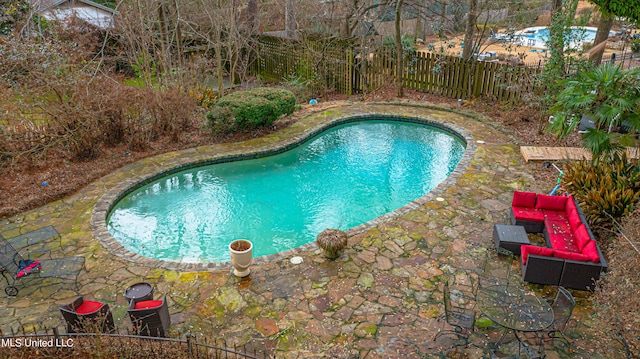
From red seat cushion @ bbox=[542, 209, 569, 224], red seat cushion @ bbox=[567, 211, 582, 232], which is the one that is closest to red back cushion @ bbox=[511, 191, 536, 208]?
red seat cushion @ bbox=[542, 209, 569, 224]

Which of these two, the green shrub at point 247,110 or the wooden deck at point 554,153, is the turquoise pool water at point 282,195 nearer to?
the green shrub at point 247,110

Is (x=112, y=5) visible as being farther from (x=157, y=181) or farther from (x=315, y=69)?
(x=157, y=181)

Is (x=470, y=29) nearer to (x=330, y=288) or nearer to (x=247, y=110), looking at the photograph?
(x=247, y=110)

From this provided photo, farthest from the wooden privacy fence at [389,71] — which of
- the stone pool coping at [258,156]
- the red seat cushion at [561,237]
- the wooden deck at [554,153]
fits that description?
the red seat cushion at [561,237]

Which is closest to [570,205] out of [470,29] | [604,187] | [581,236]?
[604,187]

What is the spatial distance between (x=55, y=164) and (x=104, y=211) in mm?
2764

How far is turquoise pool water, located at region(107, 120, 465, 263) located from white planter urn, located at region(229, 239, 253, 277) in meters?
1.29

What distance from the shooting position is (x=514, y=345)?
5.29 metres

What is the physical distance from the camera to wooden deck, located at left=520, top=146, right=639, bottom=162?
1007cm

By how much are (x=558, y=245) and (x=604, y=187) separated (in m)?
1.62

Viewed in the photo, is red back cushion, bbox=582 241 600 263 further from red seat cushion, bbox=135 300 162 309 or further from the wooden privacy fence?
the wooden privacy fence

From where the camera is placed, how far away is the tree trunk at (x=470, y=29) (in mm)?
14711

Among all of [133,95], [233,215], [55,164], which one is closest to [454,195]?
[233,215]

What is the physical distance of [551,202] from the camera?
7691mm
